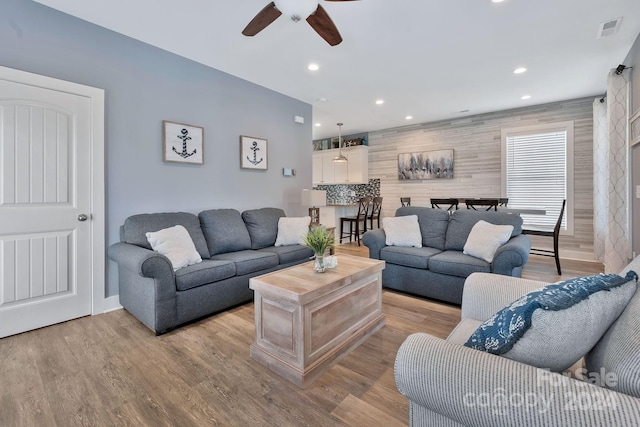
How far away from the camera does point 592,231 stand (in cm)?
482

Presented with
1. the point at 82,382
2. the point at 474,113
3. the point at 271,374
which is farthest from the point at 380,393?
the point at 474,113

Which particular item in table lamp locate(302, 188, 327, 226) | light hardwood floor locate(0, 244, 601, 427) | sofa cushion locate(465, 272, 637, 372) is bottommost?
light hardwood floor locate(0, 244, 601, 427)

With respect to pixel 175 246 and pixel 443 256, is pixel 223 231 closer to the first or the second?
pixel 175 246

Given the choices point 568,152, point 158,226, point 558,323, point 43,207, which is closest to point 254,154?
point 158,226

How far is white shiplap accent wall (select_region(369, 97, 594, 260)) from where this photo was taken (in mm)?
4855

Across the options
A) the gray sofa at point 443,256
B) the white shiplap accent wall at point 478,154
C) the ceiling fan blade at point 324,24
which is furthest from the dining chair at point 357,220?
the ceiling fan blade at point 324,24

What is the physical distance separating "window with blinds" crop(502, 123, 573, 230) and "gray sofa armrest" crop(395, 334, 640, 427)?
558 centimetres

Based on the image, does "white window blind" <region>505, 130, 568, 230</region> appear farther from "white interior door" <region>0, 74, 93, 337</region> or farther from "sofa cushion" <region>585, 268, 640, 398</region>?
"white interior door" <region>0, 74, 93, 337</region>

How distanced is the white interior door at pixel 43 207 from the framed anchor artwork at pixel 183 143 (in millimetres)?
717

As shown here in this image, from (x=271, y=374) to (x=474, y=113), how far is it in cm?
585

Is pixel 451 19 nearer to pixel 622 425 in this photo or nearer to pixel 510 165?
pixel 622 425

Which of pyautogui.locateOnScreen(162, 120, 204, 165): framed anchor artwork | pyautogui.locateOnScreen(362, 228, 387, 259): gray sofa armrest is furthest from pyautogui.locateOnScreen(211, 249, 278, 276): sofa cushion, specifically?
pyautogui.locateOnScreen(162, 120, 204, 165): framed anchor artwork

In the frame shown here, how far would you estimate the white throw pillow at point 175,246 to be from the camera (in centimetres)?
261

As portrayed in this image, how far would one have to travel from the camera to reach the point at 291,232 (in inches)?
151
